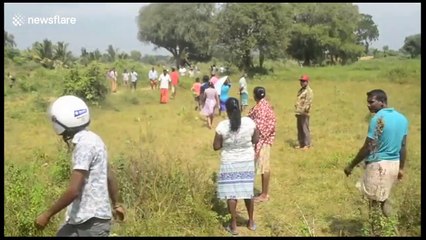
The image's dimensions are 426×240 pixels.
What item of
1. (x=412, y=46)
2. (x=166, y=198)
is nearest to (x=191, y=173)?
(x=166, y=198)

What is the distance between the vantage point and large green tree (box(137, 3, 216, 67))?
43.1m

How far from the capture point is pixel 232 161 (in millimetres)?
4375

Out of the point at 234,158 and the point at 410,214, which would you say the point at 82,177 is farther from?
the point at 410,214

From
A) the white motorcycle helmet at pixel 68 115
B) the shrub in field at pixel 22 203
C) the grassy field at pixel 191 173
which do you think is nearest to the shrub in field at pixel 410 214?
the grassy field at pixel 191 173

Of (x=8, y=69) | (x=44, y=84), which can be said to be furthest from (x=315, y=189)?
(x=8, y=69)

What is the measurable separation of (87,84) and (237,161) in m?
10.6

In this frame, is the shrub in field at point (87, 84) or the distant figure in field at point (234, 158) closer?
the distant figure in field at point (234, 158)

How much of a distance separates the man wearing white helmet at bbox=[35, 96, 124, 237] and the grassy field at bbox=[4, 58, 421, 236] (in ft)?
4.41

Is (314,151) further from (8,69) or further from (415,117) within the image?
(8,69)

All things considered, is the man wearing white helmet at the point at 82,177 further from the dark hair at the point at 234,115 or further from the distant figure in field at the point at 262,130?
the distant figure in field at the point at 262,130

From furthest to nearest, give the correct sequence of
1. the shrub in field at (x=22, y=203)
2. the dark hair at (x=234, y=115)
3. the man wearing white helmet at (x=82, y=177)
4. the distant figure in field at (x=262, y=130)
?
the distant figure in field at (x=262, y=130) → the dark hair at (x=234, y=115) → the shrub in field at (x=22, y=203) → the man wearing white helmet at (x=82, y=177)

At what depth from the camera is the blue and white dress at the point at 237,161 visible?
4355 mm

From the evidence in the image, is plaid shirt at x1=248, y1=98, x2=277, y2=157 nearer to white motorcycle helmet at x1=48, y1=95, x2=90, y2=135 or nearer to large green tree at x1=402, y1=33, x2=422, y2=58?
white motorcycle helmet at x1=48, y1=95, x2=90, y2=135

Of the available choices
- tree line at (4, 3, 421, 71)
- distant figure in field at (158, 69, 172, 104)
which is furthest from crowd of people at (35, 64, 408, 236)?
tree line at (4, 3, 421, 71)
